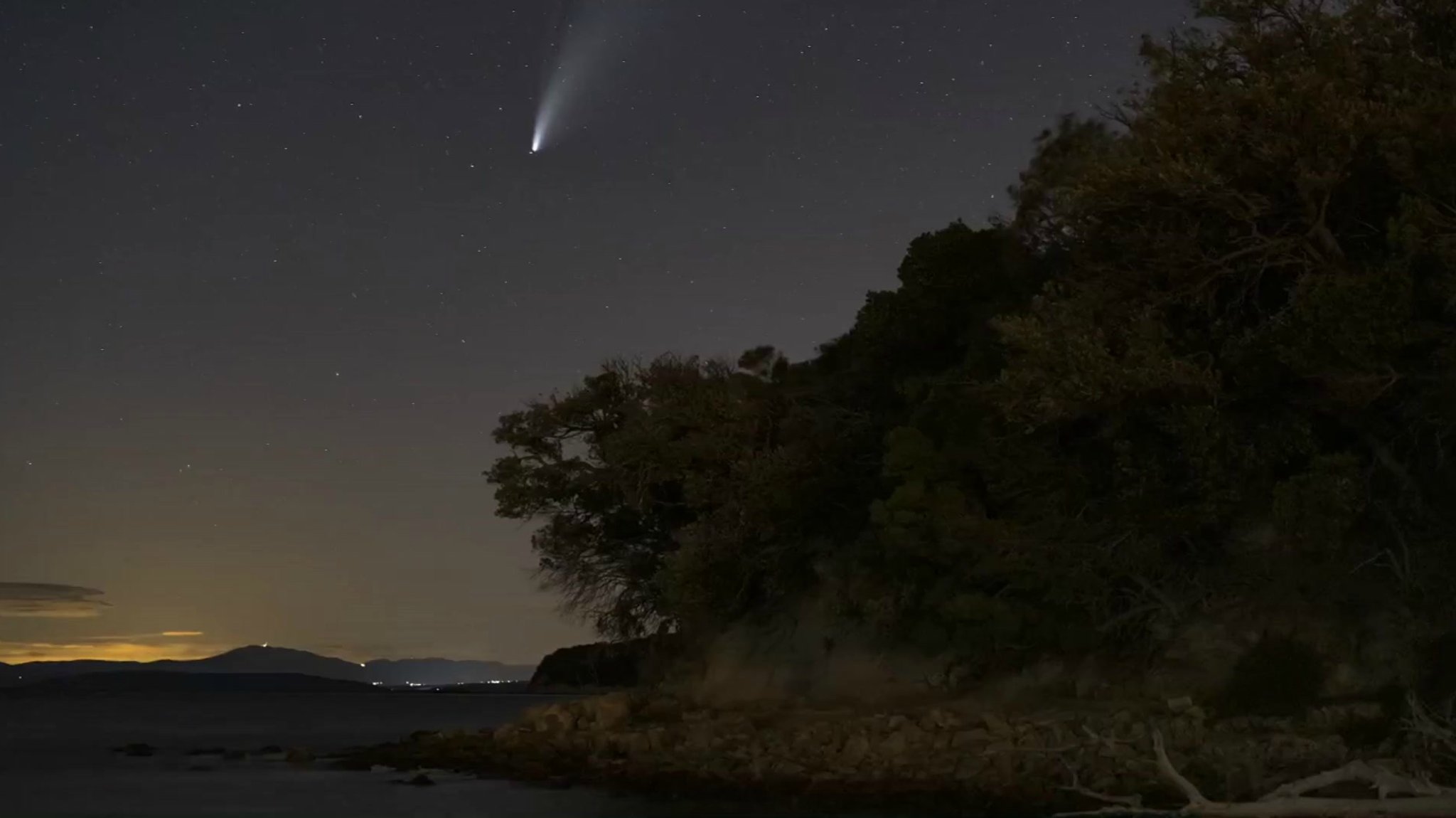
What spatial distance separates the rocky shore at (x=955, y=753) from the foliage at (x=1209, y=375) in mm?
1965

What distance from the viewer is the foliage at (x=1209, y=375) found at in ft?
71.8

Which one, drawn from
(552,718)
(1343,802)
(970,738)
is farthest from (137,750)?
(1343,802)

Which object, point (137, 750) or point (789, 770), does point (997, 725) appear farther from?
point (137, 750)

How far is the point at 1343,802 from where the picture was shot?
18.7 m

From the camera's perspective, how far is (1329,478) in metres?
21.8

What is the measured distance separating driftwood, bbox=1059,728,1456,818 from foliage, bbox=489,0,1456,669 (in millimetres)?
4111

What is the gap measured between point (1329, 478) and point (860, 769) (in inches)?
373

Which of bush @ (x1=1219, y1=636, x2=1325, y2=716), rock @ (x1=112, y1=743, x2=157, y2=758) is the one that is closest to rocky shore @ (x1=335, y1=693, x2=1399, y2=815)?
bush @ (x1=1219, y1=636, x2=1325, y2=716)

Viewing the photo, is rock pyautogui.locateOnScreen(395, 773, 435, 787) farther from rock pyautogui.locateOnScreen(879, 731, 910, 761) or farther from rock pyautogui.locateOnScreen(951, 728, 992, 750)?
rock pyautogui.locateOnScreen(951, 728, 992, 750)

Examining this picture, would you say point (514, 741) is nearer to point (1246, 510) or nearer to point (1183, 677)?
point (1183, 677)

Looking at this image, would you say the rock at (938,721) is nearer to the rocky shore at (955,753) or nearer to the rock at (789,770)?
the rocky shore at (955,753)

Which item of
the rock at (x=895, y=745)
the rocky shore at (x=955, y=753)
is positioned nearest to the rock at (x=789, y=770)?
the rocky shore at (x=955, y=753)

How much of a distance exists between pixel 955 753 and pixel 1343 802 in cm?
807

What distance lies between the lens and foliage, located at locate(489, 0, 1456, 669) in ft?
71.8
